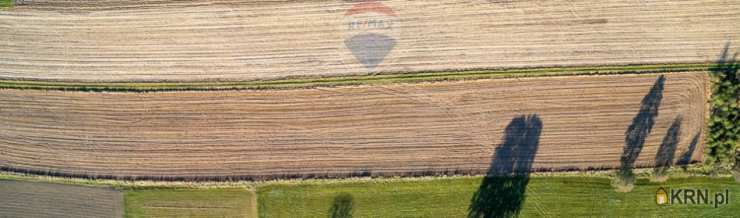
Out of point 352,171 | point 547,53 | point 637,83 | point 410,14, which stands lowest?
point 352,171

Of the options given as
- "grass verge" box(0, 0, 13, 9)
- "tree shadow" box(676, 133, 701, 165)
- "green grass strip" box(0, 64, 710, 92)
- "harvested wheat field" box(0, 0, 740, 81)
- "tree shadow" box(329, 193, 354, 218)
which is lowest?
"tree shadow" box(329, 193, 354, 218)

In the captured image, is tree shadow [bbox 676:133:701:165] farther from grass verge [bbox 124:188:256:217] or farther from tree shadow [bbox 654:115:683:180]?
grass verge [bbox 124:188:256:217]

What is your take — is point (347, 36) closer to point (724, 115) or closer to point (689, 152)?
point (689, 152)

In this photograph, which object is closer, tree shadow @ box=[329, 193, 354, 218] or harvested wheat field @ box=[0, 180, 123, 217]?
Result: tree shadow @ box=[329, 193, 354, 218]

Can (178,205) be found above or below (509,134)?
below

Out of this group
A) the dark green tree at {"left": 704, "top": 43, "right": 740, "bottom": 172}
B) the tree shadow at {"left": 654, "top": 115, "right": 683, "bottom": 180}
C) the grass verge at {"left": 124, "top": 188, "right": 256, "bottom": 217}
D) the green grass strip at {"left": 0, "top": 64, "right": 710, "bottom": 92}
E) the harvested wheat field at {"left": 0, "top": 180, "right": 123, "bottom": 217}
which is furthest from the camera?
the harvested wheat field at {"left": 0, "top": 180, "right": 123, "bottom": 217}

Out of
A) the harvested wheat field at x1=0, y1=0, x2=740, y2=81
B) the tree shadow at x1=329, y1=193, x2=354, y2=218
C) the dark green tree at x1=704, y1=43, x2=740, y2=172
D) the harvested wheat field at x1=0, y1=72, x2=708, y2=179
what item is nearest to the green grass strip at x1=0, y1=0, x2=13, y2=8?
the harvested wheat field at x1=0, y1=0, x2=740, y2=81

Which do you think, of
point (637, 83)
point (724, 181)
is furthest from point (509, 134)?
point (724, 181)

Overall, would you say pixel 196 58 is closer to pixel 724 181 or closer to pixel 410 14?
pixel 410 14
